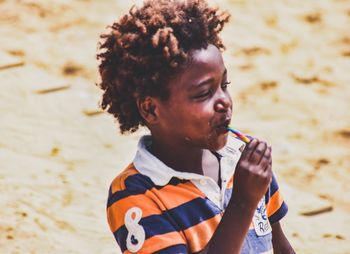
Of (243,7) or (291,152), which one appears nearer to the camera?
(291,152)

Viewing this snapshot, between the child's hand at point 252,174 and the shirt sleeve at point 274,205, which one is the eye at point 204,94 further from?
the shirt sleeve at point 274,205

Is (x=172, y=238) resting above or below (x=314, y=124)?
above

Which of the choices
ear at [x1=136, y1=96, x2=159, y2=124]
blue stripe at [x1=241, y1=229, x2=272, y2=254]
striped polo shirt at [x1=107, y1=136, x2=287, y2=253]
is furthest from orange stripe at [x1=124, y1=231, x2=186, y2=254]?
ear at [x1=136, y1=96, x2=159, y2=124]

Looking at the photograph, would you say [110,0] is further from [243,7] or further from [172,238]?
[172,238]

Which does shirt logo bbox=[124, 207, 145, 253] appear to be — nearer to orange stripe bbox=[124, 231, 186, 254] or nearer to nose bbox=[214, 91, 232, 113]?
orange stripe bbox=[124, 231, 186, 254]

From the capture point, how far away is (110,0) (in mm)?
7008

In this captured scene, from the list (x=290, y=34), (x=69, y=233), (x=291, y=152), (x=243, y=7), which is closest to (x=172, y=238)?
(x=69, y=233)

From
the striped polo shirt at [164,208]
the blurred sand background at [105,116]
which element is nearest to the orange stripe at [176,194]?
the striped polo shirt at [164,208]

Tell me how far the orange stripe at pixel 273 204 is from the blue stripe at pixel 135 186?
Answer: 1.51 feet

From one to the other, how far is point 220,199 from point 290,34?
15.2 feet

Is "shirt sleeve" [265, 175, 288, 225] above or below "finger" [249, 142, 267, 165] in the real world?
below

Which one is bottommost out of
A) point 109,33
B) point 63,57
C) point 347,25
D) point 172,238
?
point 63,57

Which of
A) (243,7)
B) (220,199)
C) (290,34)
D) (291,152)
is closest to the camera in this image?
(220,199)

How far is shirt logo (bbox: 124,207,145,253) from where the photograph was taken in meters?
2.10
